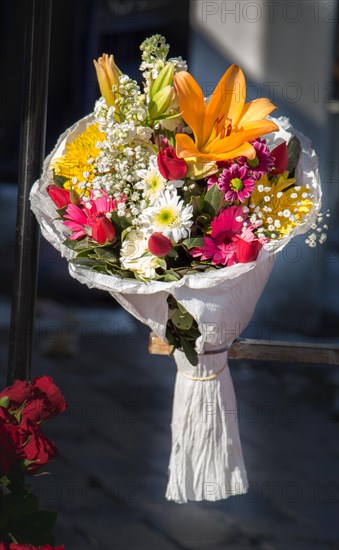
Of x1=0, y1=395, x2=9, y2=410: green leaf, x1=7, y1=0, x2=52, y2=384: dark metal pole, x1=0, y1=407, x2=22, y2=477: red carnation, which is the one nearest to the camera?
x1=0, y1=407, x2=22, y2=477: red carnation

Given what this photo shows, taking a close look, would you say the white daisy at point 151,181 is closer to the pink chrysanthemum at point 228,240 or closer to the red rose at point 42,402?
the pink chrysanthemum at point 228,240

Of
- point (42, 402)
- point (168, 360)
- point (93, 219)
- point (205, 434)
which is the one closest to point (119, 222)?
point (93, 219)

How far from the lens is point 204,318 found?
1.32 metres

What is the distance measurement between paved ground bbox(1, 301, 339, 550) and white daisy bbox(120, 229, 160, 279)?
181 centimetres

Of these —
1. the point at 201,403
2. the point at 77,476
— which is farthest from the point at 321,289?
the point at 201,403

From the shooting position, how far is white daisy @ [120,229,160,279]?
1285 millimetres

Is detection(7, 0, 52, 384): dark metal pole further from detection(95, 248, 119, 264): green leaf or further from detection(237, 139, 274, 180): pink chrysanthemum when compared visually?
Answer: detection(237, 139, 274, 180): pink chrysanthemum

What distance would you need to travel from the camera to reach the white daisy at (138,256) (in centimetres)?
129

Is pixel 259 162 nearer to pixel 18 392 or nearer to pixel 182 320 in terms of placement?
pixel 182 320

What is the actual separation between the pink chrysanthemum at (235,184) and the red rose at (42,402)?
0.36 m

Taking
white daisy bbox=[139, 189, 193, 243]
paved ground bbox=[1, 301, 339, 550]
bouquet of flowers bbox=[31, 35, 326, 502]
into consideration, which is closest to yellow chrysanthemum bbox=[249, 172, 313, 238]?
bouquet of flowers bbox=[31, 35, 326, 502]

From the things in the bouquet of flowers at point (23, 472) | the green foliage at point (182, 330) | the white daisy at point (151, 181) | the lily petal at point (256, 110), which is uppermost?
the lily petal at point (256, 110)

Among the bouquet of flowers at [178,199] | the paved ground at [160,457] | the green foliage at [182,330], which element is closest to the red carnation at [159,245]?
the bouquet of flowers at [178,199]

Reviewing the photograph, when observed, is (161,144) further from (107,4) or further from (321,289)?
(107,4)
